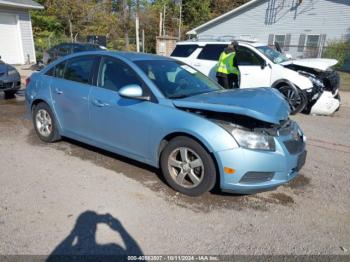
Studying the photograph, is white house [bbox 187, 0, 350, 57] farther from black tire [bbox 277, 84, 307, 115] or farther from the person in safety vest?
the person in safety vest

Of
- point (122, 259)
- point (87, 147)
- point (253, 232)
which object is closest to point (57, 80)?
point (87, 147)

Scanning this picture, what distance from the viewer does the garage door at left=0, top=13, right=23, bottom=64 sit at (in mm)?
18156

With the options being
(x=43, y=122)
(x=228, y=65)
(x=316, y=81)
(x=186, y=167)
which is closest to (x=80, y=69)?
(x=43, y=122)

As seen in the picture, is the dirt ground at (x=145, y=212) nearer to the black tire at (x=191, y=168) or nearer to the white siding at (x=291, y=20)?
the black tire at (x=191, y=168)

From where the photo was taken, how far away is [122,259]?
2.80 meters

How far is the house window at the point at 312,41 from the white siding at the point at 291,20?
11.5 inches

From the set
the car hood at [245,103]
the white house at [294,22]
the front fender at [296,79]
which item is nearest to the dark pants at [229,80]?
the front fender at [296,79]

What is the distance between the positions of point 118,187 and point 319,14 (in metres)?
23.6

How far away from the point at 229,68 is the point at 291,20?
19.0 meters

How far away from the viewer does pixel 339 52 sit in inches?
834

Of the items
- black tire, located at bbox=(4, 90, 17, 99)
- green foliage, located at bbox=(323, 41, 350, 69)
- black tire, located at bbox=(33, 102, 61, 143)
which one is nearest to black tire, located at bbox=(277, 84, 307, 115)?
black tire, located at bbox=(33, 102, 61, 143)

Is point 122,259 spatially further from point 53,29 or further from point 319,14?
point 53,29

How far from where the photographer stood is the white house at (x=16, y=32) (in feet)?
59.4

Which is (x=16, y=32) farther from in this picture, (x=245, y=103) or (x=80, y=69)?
(x=245, y=103)
